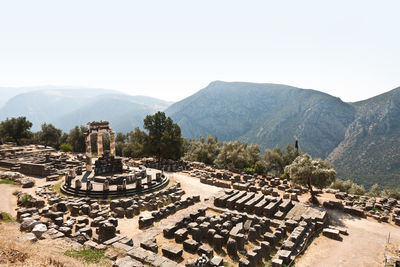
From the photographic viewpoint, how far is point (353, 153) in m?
82.9

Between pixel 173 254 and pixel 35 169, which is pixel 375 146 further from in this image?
pixel 35 169

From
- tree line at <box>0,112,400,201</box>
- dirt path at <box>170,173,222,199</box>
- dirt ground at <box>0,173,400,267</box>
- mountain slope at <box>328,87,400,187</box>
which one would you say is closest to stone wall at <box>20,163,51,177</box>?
tree line at <box>0,112,400,201</box>

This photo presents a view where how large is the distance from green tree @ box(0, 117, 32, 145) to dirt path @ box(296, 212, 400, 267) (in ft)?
218

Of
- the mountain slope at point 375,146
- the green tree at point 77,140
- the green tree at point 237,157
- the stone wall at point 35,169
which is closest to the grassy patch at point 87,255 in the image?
the stone wall at point 35,169

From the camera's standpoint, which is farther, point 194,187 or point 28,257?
point 194,187

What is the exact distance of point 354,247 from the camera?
1565 centimetres

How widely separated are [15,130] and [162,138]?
41568 mm

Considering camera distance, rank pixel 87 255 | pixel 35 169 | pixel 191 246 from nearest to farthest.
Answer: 1. pixel 87 255
2. pixel 191 246
3. pixel 35 169

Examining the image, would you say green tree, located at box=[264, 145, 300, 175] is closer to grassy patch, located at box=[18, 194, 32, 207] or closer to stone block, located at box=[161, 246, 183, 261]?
stone block, located at box=[161, 246, 183, 261]

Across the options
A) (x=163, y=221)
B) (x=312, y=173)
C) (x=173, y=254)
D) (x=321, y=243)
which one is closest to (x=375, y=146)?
(x=312, y=173)

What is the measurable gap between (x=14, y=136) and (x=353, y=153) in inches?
4066

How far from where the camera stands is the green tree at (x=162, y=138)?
3985 cm

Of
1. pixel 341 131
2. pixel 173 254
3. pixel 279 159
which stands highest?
pixel 173 254

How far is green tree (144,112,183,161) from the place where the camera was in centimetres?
3985
